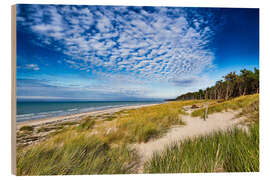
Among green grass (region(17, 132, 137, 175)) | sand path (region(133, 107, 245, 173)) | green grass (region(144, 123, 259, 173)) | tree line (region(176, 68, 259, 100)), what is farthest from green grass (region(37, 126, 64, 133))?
tree line (region(176, 68, 259, 100))

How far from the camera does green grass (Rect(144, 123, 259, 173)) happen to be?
1.36m

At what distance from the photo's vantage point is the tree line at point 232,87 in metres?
1.85

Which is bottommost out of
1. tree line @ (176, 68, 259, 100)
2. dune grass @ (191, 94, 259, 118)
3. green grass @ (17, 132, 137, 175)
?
green grass @ (17, 132, 137, 175)

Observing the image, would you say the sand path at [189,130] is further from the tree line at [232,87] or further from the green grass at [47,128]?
the green grass at [47,128]

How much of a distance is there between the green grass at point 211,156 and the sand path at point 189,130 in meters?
0.12

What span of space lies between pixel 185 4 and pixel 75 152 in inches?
106

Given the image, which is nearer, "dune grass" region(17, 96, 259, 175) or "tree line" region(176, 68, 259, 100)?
"dune grass" region(17, 96, 259, 175)

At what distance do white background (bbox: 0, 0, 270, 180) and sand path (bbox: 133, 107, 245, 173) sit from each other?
29 cm

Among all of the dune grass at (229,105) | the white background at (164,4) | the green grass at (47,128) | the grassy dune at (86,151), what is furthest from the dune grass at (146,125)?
the green grass at (47,128)

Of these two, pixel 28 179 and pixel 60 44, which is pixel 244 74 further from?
pixel 28 179

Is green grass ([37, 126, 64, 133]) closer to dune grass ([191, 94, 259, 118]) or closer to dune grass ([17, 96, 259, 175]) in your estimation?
dune grass ([17, 96, 259, 175])

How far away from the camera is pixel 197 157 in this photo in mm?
1396

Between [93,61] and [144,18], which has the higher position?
[144,18]
